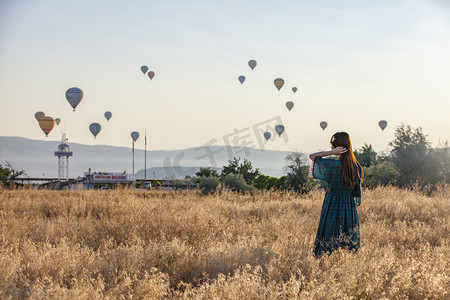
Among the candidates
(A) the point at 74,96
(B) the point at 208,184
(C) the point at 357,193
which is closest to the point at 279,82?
(A) the point at 74,96

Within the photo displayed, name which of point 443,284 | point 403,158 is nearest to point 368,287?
point 443,284

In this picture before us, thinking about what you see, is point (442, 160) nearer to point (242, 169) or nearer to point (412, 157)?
point (412, 157)

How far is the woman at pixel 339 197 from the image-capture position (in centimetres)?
723

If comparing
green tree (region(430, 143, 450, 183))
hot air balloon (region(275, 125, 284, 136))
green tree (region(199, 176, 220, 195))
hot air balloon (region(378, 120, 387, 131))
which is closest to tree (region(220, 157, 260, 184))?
green tree (region(199, 176, 220, 195))

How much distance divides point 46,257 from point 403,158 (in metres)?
29.2

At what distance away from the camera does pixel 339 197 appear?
7477 millimetres

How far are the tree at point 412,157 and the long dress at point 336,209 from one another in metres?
24.1

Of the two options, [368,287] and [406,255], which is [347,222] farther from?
[368,287]

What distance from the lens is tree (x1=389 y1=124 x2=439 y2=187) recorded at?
102 feet

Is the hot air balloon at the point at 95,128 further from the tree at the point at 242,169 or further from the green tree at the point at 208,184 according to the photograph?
the green tree at the point at 208,184

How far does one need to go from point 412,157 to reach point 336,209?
2650 cm

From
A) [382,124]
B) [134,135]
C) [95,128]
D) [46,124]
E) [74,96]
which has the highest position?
[74,96]

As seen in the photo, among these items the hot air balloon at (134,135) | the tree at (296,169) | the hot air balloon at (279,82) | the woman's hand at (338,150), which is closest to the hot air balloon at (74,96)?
the hot air balloon at (279,82)

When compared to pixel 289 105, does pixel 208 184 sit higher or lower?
lower
